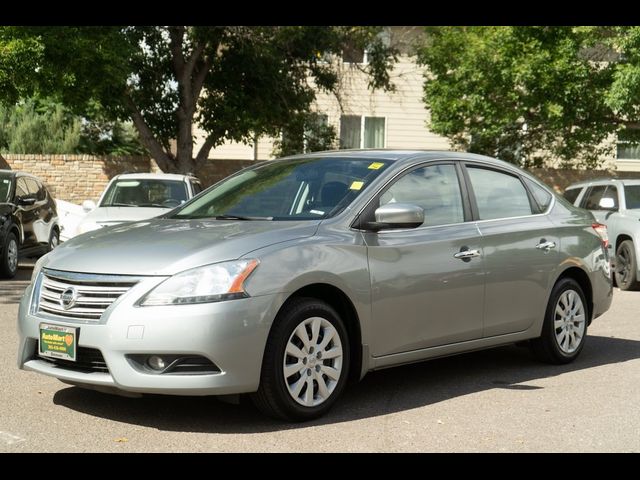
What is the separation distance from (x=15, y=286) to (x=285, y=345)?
8.93m

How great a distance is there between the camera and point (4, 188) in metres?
15.7

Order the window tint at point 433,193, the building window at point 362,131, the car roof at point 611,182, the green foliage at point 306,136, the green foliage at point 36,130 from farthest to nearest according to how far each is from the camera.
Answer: the building window at point 362,131 → the green foliage at point 36,130 → the green foliage at point 306,136 → the car roof at point 611,182 → the window tint at point 433,193

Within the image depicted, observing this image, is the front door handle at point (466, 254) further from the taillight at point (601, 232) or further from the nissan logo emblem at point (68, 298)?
the nissan logo emblem at point (68, 298)

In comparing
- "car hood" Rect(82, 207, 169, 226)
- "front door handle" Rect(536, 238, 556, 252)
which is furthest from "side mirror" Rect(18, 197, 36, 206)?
"front door handle" Rect(536, 238, 556, 252)

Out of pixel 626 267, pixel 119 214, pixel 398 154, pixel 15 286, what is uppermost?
pixel 398 154

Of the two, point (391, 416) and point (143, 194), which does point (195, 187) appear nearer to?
point (143, 194)

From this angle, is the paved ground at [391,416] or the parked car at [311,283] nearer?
the paved ground at [391,416]

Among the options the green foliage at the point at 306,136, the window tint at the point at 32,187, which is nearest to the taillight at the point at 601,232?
the window tint at the point at 32,187

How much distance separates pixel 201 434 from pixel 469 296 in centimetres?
235

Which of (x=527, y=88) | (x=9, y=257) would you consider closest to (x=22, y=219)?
(x=9, y=257)

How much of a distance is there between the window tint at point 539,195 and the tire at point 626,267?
7430 millimetres

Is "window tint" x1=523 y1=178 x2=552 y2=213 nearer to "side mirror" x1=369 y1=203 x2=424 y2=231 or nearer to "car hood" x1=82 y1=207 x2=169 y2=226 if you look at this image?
"side mirror" x1=369 y1=203 x2=424 y2=231

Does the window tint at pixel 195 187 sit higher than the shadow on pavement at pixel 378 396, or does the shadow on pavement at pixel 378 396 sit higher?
the window tint at pixel 195 187

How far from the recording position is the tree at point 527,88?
2486cm
